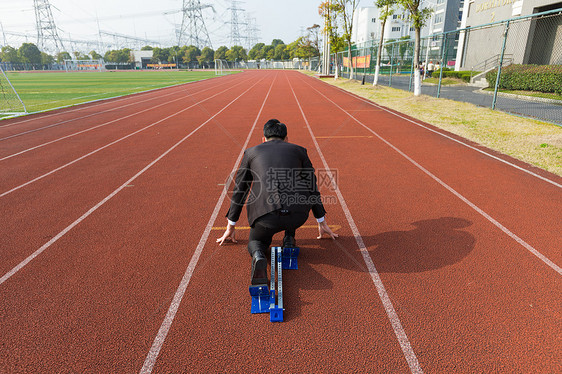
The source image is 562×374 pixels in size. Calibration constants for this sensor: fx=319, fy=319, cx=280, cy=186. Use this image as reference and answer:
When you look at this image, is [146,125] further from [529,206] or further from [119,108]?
[529,206]

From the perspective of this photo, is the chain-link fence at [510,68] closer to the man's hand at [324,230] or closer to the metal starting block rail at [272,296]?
the man's hand at [324,230]

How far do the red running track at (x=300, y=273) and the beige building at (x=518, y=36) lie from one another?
20.7 meters

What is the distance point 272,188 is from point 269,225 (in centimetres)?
39

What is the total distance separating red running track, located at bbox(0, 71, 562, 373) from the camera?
260 cm

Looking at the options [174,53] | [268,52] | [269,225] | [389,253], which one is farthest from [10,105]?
[174,53]

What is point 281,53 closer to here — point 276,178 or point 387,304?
point 276,178

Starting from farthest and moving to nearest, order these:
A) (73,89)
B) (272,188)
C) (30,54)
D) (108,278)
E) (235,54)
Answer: (235,54) < (30,54) < (73,89) < (108,278) < (272,188)

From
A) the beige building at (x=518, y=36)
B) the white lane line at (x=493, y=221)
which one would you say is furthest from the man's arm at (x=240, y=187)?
the beige building at (x=518, y=36)

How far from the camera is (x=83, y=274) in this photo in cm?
362

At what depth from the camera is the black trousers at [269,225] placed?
3158 millimetres

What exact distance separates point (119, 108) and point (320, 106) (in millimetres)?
10749

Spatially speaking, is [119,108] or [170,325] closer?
[170,325]

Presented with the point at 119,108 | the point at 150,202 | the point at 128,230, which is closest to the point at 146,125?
the point at 119,108

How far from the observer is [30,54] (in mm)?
117375
